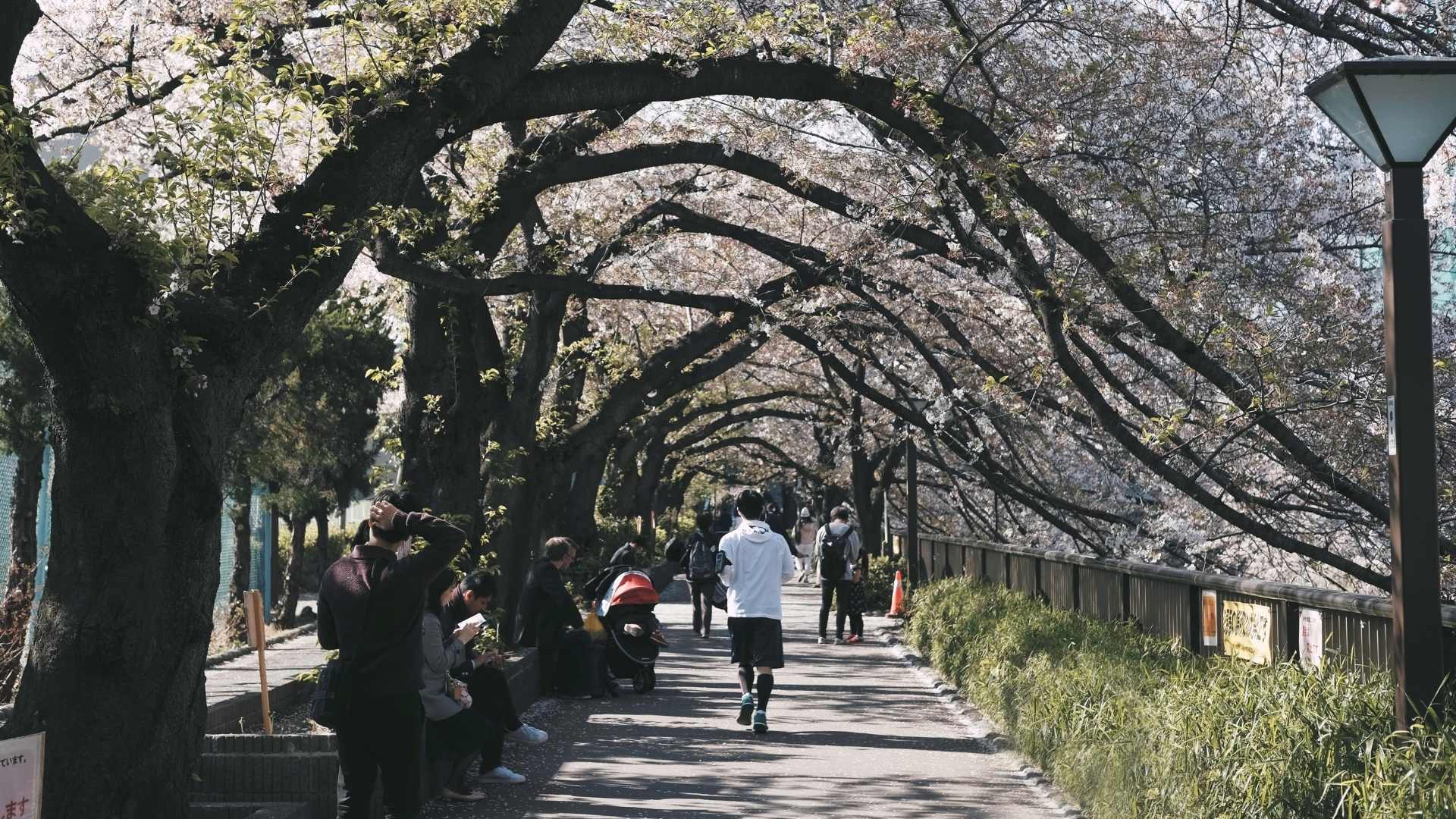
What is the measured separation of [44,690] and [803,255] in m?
12.3

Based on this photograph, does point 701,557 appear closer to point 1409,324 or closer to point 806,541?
point 1409,324

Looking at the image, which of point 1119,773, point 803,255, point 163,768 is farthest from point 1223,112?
point 163,768

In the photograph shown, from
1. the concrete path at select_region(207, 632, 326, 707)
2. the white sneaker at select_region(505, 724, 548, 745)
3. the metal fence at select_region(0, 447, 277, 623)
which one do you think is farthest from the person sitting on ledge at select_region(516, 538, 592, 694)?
the metal fence at select_region(0, 447, 277, 623)

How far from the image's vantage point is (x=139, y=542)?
20.6 ft

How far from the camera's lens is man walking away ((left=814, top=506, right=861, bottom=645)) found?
19797mm

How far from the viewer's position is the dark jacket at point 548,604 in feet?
45.8

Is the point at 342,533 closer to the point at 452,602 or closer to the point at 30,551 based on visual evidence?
the point at 30,551


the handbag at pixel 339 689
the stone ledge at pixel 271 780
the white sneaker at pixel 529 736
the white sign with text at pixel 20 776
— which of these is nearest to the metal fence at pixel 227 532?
the white sneaker at pixel 529 736

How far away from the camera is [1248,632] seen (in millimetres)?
8734

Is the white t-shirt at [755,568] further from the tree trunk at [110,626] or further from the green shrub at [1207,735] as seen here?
the tree trunk at [110,626]

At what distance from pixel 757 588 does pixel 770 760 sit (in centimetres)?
167

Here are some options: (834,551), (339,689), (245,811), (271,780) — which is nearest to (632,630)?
(834,551)

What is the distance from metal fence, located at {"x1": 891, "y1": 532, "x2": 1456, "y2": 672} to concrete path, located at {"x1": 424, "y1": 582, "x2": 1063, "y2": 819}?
5.02 ft

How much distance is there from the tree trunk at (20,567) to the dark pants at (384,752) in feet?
12.6
